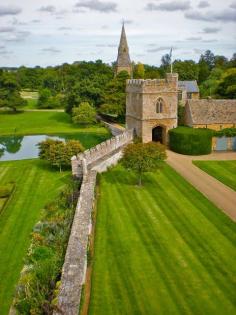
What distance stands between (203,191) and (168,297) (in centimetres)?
1301

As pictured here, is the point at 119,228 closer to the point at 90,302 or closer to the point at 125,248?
the point at 125,248

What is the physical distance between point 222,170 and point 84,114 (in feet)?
99.7

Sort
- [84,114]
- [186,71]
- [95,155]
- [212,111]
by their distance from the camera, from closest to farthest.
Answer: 1. [95,155]
2. [212,111]
3. [84,114]
4. [186,71]

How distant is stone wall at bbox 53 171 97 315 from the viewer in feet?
42.3

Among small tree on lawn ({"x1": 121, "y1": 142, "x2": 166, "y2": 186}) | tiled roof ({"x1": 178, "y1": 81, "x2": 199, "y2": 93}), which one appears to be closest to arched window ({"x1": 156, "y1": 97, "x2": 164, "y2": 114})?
small tree on lawn ({"x1": 121, "y1": 142, "x2": 166, "y2": 186})

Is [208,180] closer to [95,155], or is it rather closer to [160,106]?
[95,155]

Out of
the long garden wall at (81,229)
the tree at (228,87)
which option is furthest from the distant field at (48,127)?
the tree at (228,87)

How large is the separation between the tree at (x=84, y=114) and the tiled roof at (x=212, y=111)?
801 inches

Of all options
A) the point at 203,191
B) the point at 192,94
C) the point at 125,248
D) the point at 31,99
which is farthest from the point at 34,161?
the point at 31,99

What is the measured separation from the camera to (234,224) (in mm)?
21516

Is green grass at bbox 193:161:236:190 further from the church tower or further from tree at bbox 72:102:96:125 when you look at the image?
the church tower

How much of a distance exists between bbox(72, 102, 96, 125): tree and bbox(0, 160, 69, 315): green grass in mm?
20577

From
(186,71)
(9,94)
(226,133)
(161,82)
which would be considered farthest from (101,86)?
(186,71)

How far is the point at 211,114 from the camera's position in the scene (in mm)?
40938
